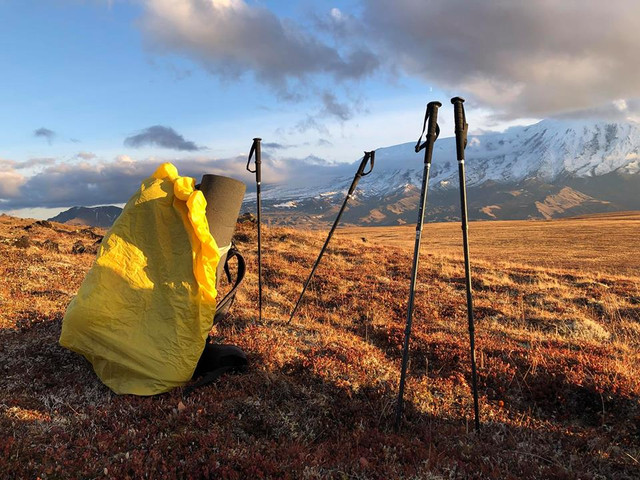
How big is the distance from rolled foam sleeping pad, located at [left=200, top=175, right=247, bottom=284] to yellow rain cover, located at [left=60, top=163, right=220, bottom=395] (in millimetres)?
447

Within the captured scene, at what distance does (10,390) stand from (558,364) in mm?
10022

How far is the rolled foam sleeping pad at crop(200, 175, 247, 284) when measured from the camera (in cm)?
762

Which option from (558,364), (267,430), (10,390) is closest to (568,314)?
(558,364)

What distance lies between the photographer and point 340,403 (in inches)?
251

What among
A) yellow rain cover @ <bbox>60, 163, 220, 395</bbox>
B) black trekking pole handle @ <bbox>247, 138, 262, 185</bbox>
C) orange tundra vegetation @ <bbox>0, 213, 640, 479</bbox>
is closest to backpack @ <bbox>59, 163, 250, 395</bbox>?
yellow rain cover @ <bbox>60, 163, 220, 395</bbox>

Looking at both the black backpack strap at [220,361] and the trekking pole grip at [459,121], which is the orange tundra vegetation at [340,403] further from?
the trekking pole grip at [459,121]

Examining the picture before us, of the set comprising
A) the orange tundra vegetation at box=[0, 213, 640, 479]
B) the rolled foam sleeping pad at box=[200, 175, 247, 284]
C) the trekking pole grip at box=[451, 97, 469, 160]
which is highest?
the trekking pole grip at box=[451, 97, 469, 160]

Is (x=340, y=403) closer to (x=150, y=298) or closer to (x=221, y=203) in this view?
(x=150, y=298)

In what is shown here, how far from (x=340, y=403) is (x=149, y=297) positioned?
12.0ft

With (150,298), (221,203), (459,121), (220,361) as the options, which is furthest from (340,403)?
(459,121)

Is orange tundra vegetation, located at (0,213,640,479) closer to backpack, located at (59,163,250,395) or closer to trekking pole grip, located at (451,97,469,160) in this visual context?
backpack, located at (59,163,250,395)

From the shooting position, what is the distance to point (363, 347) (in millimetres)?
8938

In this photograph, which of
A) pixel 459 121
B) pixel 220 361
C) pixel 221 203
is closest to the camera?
pixel 459 121

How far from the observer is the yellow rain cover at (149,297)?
6516mm
